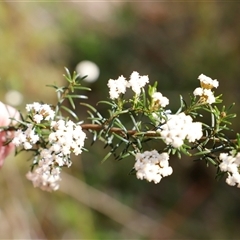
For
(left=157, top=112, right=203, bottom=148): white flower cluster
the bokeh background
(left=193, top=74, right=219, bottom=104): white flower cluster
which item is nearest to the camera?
(left=157, top=112, right=203, bottom=148): white flower cluster

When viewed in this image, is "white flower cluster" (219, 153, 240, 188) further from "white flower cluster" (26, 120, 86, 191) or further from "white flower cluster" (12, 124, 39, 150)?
"white flower cluster" (12, 124, 39, 150)

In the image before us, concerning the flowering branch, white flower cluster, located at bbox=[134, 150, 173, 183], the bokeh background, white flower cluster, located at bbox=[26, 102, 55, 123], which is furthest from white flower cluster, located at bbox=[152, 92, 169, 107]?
the bokeh background

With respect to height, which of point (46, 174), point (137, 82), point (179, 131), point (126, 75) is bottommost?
point (46, 174)

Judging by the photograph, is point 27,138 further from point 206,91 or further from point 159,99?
point 206,91

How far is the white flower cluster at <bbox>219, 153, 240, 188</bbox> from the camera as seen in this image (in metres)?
0.92

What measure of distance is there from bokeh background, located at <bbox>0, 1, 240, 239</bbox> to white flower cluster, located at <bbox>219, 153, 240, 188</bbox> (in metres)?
2.28

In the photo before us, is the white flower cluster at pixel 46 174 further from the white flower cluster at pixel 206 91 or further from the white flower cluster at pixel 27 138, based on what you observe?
the white flower cluster at pixel 206 91

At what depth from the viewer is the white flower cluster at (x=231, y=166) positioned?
922 mm

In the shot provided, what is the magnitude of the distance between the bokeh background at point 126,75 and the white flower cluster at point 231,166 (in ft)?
7.48

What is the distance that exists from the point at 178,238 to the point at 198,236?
0.62 ft

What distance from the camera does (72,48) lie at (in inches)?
150

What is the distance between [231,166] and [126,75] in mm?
2972

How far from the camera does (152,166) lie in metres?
0.93

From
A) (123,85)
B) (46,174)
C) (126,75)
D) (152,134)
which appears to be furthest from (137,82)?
(126,75)
